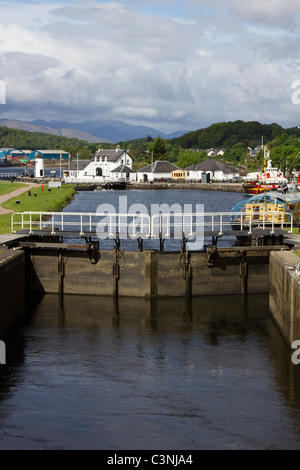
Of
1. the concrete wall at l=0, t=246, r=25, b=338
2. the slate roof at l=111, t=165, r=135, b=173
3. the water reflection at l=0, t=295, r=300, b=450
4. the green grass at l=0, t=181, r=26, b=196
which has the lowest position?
the water reflection at l=0, t=295, r=300, b=450

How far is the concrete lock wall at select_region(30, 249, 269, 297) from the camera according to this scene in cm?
3947

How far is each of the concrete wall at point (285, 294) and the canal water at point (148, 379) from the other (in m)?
0.81

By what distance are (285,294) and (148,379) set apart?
9023 mm

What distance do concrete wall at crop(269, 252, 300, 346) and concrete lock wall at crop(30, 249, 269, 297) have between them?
94.9 inches

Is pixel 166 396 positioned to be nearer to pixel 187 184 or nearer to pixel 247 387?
pixel 247 387

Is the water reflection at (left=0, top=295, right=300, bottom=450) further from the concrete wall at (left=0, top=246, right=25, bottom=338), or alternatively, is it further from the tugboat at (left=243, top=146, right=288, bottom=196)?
the tugboat at (left=243, top=146, right=288, bottom=196)

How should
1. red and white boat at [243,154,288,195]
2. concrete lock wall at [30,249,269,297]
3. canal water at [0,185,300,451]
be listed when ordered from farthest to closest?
red and white boat at [243,154,288,195]
concrete lock wall at [30,249,269,297]
canal water at [0,185,300,451]

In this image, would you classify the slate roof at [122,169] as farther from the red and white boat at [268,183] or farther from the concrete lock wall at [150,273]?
the concrete lock wall at [150,273]

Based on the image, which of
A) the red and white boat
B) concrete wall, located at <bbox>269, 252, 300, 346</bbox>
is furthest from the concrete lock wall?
the red and white boat
